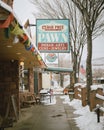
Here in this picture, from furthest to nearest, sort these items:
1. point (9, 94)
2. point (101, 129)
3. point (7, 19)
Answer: point (9, 94) < point (101, 129) < point (7, 19)

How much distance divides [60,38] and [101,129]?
8449 mm

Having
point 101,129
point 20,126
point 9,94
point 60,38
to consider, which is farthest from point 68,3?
point 101,129

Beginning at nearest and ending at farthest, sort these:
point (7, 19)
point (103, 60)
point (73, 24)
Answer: point (7, 19)
point (73, 24)
point (103, 60)

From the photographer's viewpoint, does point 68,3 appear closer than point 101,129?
No

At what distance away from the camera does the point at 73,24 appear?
30.1 metres

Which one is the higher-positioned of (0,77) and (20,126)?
(0,77)

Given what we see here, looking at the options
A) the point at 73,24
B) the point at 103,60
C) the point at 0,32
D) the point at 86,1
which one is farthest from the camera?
the point at 103,60

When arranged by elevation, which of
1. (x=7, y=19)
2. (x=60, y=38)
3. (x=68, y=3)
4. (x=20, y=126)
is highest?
(x=68, y=3)

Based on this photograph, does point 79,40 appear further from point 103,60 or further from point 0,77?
point 103,60

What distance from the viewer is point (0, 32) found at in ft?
23.0

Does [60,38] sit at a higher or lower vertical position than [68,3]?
lower

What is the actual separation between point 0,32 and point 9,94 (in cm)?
867

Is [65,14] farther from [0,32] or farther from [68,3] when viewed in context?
[0,32]

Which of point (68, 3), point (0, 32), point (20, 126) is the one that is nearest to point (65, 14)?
point (68, 3)
